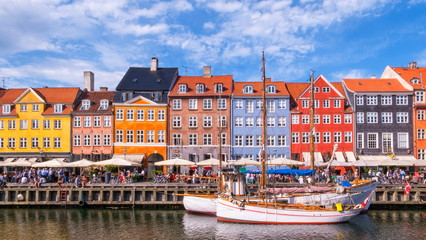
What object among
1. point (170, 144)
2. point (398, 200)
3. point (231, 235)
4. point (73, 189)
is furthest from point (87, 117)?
point (398, 200)

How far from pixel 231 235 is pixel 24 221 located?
1636 centimetres

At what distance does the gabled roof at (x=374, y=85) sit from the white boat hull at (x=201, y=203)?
26835 millimetres

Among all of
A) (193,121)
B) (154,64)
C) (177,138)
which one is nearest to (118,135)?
(177,138)

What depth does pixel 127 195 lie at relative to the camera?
1571 inches

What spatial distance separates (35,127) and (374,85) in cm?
4260

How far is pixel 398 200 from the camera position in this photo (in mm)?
38469

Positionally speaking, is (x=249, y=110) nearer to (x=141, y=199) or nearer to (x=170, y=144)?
(x=170, y=144)

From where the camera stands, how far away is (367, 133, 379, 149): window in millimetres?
52750

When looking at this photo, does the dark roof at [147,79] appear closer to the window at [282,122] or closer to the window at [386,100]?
the window at [282,122]

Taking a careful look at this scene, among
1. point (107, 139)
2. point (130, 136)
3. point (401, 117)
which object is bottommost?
point (107, 139)

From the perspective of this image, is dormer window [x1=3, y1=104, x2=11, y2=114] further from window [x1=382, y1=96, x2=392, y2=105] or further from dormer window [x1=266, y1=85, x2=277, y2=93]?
window [x1=382, y1=96, x2=392, y2=105]

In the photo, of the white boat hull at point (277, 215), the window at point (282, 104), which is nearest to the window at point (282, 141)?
the window at point (282, 104)

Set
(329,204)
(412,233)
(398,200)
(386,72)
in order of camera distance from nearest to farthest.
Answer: (412,233) → (329,204) → (398,200) → (386,72)

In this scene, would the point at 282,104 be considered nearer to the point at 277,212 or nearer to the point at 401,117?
the point at 401,117
